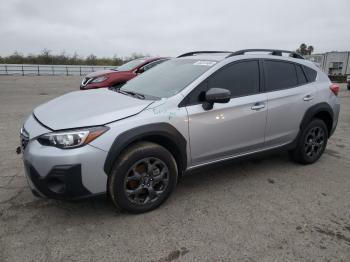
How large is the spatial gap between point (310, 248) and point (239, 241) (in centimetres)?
60

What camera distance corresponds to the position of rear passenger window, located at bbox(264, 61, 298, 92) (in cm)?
403

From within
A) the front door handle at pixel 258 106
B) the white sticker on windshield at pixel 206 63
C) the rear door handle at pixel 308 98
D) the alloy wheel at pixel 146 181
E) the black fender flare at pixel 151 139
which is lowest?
the alloy wheel at pixel 146 181

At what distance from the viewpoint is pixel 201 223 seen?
303 centimetres

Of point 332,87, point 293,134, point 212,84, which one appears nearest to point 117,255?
point 212,84

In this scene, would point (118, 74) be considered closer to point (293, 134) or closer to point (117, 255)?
point (293, 134)

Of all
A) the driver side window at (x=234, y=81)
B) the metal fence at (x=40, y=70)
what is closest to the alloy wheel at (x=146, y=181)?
the driver side window at (x=234, y=81)

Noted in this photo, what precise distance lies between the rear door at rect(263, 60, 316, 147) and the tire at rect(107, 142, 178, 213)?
1.53m

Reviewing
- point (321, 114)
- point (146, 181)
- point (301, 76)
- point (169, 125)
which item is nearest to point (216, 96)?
point (169, 125)

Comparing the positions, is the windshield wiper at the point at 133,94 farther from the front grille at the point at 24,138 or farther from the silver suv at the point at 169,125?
the front grille at the point at 24,138

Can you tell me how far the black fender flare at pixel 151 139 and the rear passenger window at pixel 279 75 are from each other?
1.51 metres

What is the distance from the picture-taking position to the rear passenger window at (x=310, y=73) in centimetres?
452

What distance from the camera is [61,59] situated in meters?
36.6

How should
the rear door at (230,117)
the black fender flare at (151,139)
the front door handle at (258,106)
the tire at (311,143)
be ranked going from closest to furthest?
the black fender flare at (151,139) → the rear door at (230,117) → the front door handle at (258,106) → the tire at (311,143)

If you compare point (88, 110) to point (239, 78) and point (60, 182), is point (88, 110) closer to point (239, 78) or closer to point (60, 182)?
point (60, 182)
